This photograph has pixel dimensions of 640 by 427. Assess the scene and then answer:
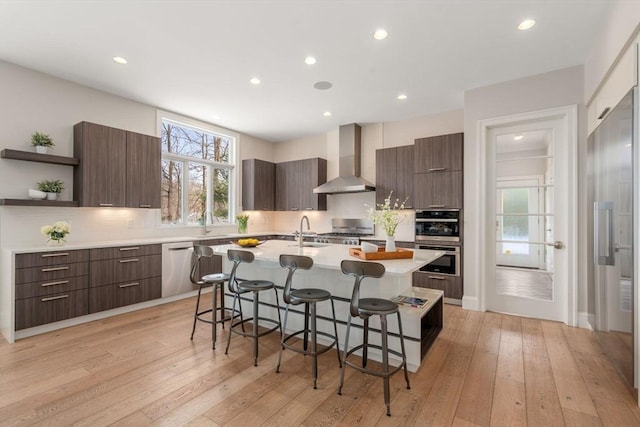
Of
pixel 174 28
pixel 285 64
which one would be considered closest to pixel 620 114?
→ pixel 285 64

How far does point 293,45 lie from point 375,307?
269 cm

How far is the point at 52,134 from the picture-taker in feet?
12.4

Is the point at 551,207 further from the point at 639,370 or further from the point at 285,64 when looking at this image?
the point at 285,64

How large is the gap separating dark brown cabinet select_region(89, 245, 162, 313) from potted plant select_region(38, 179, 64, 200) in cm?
82

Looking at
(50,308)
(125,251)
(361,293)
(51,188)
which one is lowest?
(50,308)

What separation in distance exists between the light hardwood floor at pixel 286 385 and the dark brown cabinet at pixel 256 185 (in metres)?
3.37

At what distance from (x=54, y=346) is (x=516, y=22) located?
17.8 feet

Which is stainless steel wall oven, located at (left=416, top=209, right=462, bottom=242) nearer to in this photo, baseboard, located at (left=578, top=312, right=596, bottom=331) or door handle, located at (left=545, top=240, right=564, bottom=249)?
door handle, located at (left=545, top=240, right=564, bottom=249)

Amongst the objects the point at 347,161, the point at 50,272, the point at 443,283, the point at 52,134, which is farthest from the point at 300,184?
the point at 50,272

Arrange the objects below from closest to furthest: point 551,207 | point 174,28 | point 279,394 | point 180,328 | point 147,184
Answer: point 279,394
point 174,28
point 180,328
point 551,207
point 147,184

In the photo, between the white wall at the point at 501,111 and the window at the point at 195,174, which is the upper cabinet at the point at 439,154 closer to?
the white wall at the point at 501,111

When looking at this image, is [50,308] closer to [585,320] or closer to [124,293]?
[124,293]

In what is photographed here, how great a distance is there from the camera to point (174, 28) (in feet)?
9.30

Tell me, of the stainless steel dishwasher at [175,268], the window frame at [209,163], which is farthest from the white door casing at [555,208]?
the window frame at [209,163]
